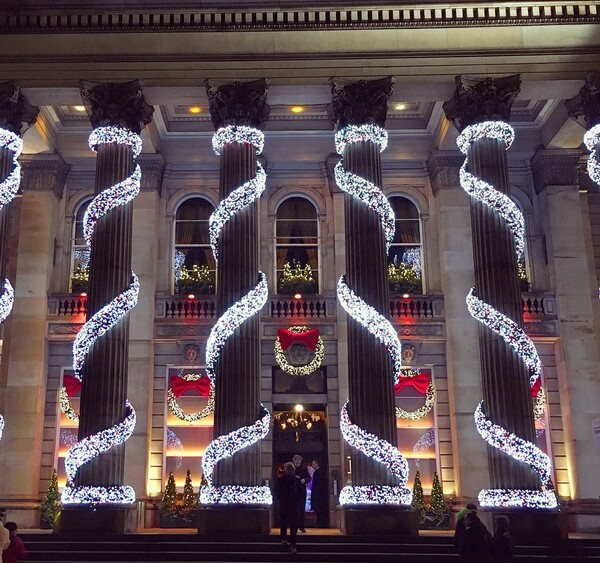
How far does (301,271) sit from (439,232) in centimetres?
425

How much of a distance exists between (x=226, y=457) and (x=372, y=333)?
13.8 feet

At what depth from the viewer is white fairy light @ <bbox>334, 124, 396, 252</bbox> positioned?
1867cm

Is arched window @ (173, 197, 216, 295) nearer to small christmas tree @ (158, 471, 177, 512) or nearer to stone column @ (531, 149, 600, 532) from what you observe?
small christmas tree @ (158, 471, 177, 512)

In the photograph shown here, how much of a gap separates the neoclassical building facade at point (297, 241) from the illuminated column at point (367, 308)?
0.07m

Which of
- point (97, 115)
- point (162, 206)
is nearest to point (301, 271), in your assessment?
point (162, 206)

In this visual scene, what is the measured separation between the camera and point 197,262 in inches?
956

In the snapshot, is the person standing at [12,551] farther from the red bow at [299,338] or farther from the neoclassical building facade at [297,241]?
the red bow at [299,338]

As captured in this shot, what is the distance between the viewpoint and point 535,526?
54.5 feet

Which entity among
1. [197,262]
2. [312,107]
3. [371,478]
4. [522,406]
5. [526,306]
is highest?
[312,107]

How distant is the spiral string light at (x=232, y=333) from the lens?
668 inches

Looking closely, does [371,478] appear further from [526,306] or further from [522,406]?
[526,306]

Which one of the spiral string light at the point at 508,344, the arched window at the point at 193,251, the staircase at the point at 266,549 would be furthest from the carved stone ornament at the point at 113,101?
the staircase at the point at 266,549

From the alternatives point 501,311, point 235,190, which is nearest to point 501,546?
point 501,311

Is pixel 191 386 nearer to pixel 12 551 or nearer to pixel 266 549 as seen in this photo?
pixel 266 549
